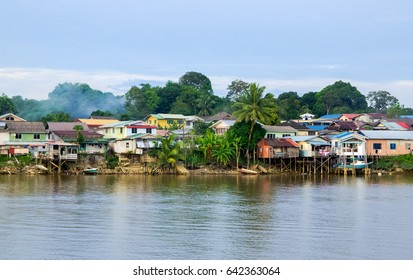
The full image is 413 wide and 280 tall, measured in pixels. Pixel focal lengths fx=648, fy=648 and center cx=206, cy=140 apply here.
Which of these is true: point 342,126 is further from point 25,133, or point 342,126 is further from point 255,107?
point 25,133

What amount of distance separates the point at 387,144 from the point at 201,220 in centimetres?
2849

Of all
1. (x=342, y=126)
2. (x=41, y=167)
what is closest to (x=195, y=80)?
(x=342, y=126)

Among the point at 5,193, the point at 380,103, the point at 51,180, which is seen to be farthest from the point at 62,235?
the point at 380,103

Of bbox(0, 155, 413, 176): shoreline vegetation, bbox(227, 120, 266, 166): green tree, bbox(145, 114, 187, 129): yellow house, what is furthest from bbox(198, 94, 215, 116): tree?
bbox(0, 155, 413, 176): shoreline vegetation

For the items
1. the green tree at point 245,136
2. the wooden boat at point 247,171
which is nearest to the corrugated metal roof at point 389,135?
the green tree at point 245,136

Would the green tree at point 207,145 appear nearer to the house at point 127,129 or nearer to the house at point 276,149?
the house at point 276,149

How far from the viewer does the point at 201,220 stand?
24.7 metres

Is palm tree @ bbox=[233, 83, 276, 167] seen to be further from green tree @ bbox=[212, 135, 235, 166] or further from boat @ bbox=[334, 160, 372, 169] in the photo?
boat @ bbox=[334, 160, 372, 169]

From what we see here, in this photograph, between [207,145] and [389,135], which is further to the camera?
[389,135]

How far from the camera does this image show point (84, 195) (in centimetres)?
3186

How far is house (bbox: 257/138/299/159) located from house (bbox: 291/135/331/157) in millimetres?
585

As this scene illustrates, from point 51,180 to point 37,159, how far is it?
5.18 meters

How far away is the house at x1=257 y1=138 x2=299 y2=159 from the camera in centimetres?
4744

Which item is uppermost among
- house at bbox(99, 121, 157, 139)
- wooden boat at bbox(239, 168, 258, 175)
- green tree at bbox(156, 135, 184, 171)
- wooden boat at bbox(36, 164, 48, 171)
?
house at bbox(99, 121, 157, 139)
